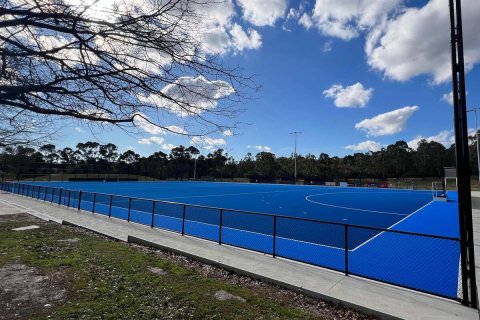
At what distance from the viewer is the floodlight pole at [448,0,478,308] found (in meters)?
5.75

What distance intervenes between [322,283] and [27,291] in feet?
19.0

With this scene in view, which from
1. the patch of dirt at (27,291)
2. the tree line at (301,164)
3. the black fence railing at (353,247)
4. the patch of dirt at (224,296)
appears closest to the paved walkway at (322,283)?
the black fence railing at (353,247)

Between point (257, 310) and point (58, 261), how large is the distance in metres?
5.35

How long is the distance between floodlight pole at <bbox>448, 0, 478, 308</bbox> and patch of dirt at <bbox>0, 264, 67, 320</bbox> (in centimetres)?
733

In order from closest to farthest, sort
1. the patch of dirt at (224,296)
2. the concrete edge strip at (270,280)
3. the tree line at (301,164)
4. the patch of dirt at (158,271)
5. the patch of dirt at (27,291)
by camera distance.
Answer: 1. the patch of dirt at (27,291)
2. the concrete edge strip at (270,280)
3. the patch of dirt at (224,296)
4. the patch of dirt at (158,271)
5. the tree line at (301,164)

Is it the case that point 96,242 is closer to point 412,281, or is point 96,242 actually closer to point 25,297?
point 25,297

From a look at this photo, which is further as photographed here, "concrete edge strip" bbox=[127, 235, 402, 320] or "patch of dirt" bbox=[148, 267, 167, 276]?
"patch of dirt" bbox=[148, 267, 167, 276]

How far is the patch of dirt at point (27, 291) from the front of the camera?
16.6 feet

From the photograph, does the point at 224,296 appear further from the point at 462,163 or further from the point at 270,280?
the point at 462,163

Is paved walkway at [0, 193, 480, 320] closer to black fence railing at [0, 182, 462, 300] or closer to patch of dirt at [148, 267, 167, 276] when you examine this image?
black fence railing at [0, 182, 462, 300]

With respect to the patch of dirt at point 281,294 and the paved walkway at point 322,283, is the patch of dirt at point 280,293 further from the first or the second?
the paved walkway at point 322,283

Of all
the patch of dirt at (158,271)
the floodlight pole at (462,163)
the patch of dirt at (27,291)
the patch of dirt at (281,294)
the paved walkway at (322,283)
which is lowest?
the patch of dirt at (281,294)

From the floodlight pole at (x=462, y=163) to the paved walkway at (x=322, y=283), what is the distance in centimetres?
54

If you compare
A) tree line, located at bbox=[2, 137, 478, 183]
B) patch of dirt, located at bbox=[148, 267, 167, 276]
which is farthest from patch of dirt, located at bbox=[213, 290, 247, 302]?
tree line, located at bbox=[2, 137, 478, 183]
